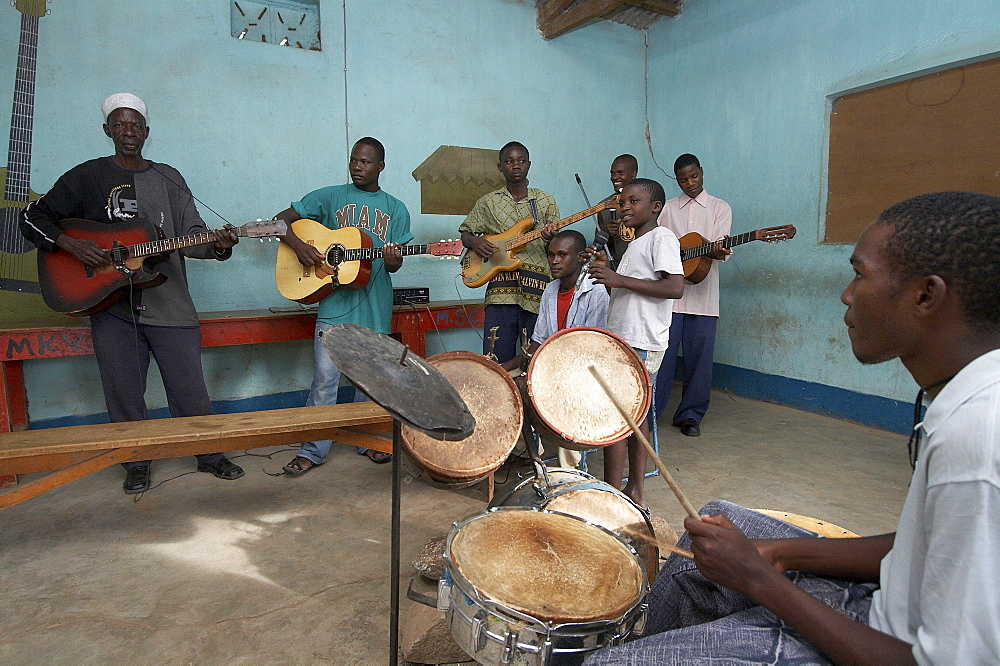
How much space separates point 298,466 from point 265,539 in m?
0.91

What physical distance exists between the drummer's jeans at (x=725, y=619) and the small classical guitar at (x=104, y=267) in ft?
10.3

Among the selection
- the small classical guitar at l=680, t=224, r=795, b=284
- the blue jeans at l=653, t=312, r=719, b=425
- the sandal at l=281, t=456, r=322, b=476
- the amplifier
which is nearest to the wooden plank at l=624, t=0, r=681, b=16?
the small classical guitar at l=680, t=224, r=795, b=284

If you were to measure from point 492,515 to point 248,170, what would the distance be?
400cm

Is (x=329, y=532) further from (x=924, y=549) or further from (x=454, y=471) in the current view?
(x=924, y=549)

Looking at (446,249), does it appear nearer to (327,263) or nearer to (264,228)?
(327,263)

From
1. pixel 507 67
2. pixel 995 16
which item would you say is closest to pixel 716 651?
pixel 995 16

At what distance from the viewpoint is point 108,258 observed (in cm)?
326

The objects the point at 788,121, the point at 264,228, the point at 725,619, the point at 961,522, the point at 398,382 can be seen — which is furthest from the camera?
the point at 788,121

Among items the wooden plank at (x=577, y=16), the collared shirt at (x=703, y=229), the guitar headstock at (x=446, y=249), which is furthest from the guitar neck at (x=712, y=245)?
the wooden plank at (x=577, y=16)

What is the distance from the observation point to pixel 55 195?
130 inches

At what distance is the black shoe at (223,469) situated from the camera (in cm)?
367

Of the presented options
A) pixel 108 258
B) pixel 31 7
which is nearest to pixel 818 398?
pixel 108 258

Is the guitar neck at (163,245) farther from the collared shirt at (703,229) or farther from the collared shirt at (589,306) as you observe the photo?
the collared shirt at (703,229)

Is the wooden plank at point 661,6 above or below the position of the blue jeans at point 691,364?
above
